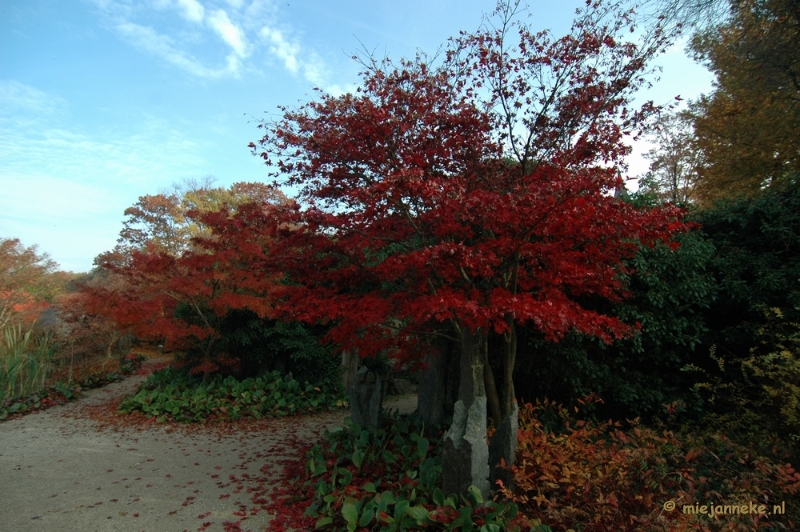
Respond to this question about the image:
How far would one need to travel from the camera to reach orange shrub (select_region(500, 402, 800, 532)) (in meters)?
2.91

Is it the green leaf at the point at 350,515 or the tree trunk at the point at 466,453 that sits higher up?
the tree trunk at the point at 466,453

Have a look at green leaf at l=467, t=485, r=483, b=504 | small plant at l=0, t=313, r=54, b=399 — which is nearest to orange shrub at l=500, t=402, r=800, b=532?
green leaf at l=467, t=485, r=483, b=504

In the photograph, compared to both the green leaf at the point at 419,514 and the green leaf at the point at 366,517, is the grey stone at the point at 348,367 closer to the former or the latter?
the green leaf at the point at 366,517

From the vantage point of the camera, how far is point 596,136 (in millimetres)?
4375

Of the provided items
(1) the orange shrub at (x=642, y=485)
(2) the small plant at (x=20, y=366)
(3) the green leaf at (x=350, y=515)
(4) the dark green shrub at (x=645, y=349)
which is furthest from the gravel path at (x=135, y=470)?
(4) the dark green shrub at (x=645, y=349)

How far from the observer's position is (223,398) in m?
8.53

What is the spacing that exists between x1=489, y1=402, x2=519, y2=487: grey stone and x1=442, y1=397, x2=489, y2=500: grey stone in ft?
0.47

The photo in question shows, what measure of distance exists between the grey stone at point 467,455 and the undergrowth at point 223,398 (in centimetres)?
569

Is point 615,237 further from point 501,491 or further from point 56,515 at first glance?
point 56,515

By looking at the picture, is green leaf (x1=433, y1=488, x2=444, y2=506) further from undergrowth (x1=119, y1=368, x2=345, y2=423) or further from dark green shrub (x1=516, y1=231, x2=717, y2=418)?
undergrowth (x1=119, y1=368, x2=345, y2=423)

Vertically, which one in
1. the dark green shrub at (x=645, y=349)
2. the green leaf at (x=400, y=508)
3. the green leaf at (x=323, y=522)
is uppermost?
the dark green shrub at (x=645, y=349)

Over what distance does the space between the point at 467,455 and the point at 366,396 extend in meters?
2.42

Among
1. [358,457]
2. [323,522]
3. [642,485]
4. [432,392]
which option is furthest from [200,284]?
[642,485]

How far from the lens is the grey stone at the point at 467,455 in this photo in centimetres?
351
